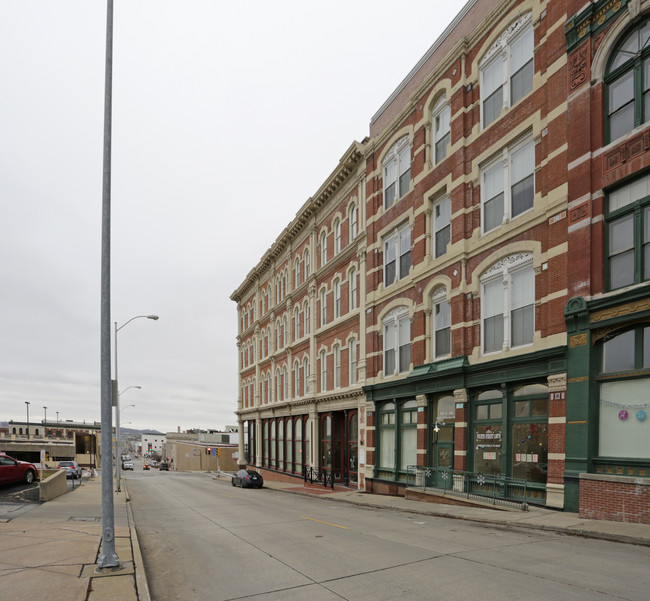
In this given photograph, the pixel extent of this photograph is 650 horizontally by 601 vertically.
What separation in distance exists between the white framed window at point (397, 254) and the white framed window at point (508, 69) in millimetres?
6988

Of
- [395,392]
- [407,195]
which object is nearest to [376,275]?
[407,195]

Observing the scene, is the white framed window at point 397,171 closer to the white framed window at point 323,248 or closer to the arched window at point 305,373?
the white framed window at point 323,248

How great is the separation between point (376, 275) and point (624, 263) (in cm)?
1513

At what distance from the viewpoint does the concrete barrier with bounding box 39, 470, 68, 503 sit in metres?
20.5

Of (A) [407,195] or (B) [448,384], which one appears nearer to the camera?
(B) [448,384]

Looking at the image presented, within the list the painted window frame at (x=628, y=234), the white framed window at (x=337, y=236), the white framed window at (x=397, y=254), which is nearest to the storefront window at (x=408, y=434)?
the white framed window at (x=397, y=254)

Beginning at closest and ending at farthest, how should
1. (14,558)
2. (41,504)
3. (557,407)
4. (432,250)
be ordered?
(14,558) < (557,407) < (41,504) < (432,250)

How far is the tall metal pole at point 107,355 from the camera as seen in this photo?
8828mm

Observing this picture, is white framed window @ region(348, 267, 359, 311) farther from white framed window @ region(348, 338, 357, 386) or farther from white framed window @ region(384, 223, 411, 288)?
white framed window @ region(384, 223, 411, 288)

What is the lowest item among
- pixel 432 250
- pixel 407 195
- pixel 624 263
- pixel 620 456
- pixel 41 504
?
pixel 41 504

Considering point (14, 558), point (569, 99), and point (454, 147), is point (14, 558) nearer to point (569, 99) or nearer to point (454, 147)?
point (569, 99)

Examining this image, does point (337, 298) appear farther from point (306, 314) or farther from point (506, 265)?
point (506, 265)

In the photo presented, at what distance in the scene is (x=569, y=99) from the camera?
16500 mm

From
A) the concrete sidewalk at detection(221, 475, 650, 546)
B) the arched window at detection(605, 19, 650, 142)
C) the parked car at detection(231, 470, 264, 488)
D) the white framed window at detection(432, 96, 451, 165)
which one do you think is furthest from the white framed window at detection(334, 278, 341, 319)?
the arched window at detection(605, 19, 650, 142)
